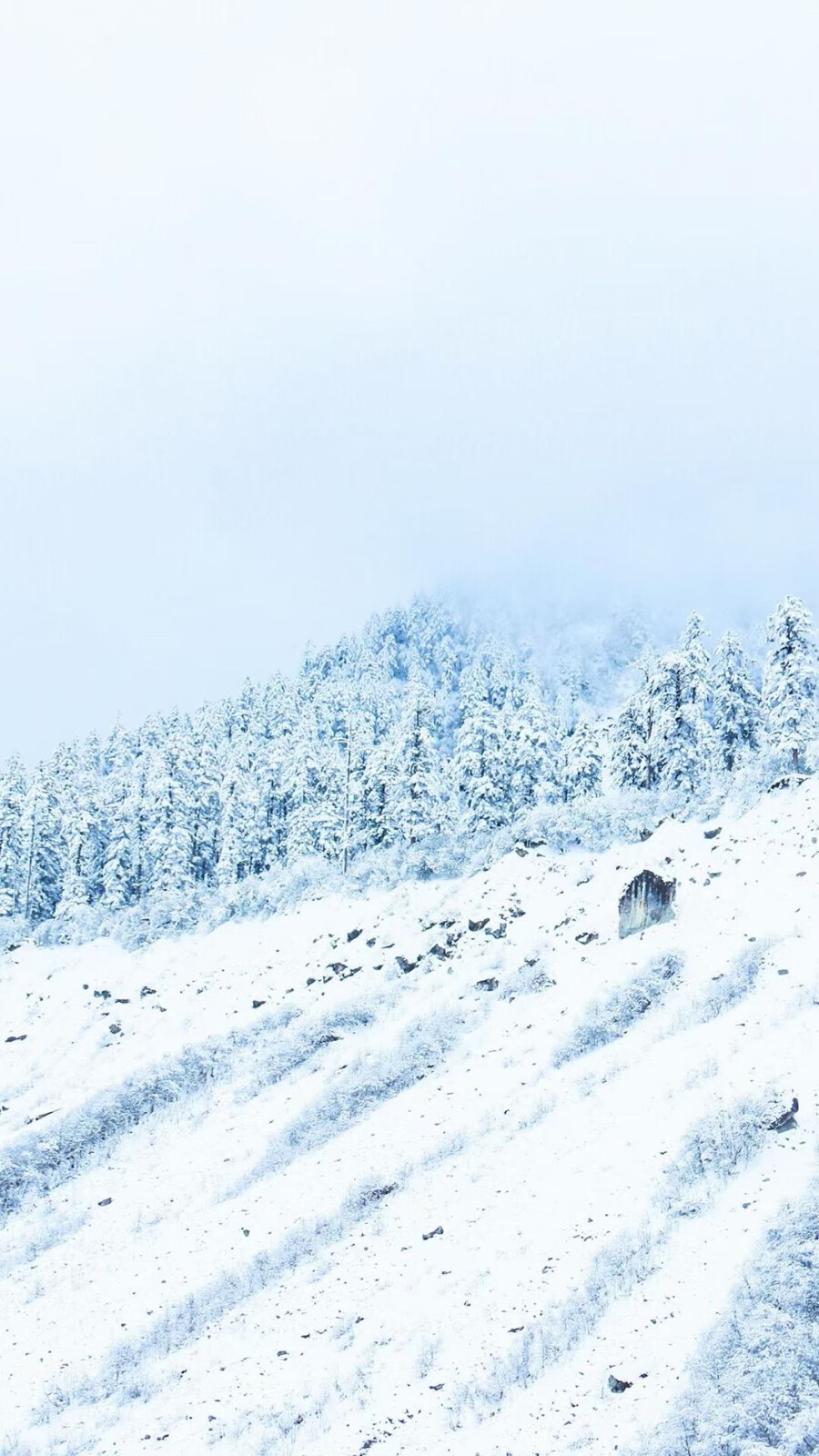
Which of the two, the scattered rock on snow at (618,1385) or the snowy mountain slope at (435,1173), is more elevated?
the scattered rock on snow at (618,1385)

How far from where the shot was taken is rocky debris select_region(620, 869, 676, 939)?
2864cm

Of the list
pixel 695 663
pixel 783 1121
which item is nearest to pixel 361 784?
pixel 695 663

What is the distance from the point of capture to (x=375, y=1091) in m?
24.9

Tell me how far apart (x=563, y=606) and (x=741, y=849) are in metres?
162

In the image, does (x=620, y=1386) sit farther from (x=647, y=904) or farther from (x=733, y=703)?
(x=733, y=703)

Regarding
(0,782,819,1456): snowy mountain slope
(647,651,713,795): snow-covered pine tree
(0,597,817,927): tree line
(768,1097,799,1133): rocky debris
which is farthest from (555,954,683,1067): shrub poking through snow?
(647,651,713,795): snow-covered pine tree

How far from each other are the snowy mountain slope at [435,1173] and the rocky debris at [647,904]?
65 centimetres

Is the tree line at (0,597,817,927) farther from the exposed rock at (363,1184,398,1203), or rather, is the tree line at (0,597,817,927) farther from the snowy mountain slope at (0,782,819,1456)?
the exposed rock at (363,1184,398,1203)

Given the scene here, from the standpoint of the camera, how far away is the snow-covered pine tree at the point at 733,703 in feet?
212

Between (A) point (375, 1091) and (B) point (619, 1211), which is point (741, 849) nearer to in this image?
(A) point (375, 1091)

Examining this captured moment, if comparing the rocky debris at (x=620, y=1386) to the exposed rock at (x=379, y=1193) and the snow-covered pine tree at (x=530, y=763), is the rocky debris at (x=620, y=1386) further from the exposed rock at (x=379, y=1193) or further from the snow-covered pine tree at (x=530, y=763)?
the snow-covered pine tree at (x=530, y=763)

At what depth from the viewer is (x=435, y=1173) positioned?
19.7 m

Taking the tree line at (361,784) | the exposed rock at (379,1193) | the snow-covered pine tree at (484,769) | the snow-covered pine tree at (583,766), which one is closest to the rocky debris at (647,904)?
the exposed rock at (379,1193)

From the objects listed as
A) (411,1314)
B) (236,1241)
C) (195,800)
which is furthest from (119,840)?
(411,1314)
